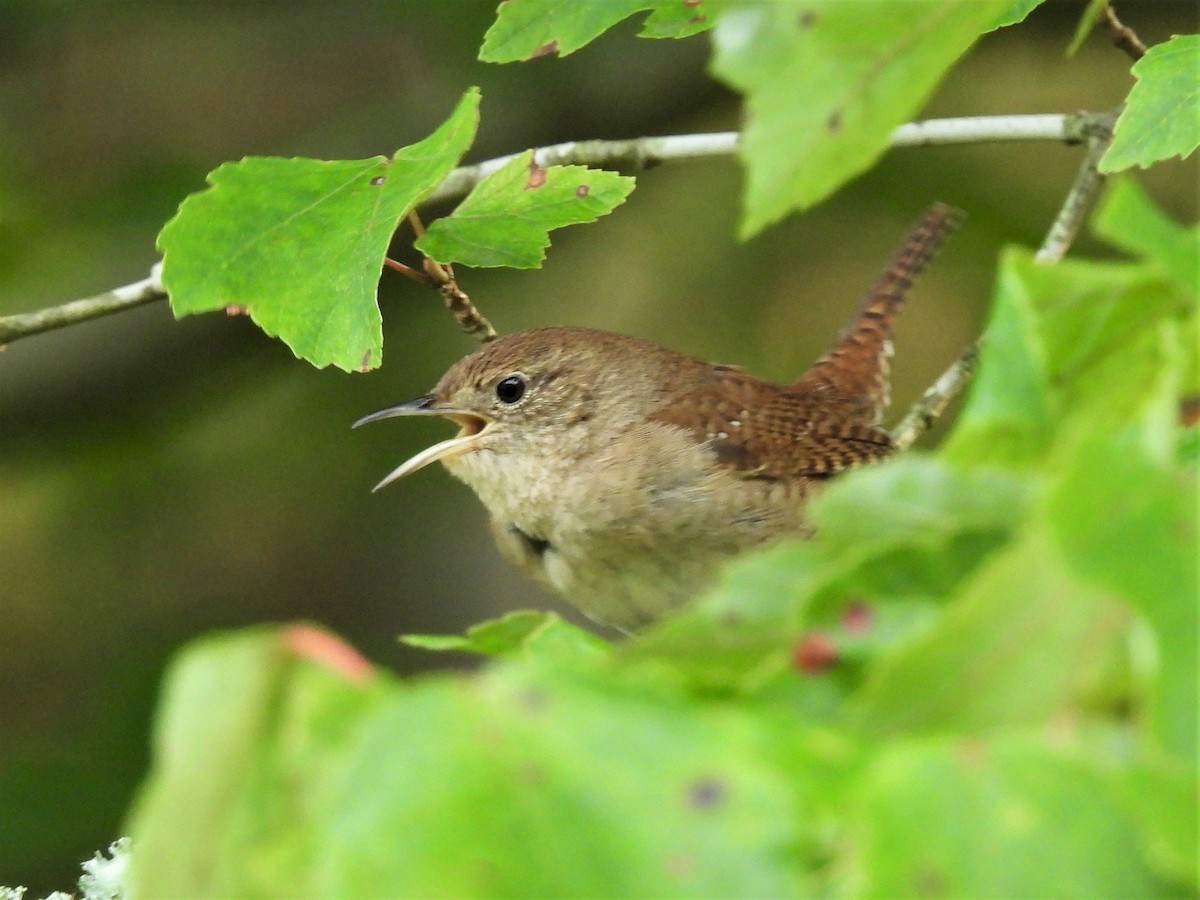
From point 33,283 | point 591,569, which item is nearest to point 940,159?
point 33,283

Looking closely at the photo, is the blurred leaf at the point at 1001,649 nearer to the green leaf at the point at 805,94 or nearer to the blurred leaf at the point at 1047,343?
the blurred leaf at the point at 1047,343

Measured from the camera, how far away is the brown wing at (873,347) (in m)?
4.54

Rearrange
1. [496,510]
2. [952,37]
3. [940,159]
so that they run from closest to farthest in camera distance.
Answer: [952,37] < [496,510] < [940,159]

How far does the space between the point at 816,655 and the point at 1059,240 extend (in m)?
2.70

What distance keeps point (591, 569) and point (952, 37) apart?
7.13ft

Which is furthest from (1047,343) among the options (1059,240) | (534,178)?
(1059,240)

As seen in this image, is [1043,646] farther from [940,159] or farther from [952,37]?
[940,159]

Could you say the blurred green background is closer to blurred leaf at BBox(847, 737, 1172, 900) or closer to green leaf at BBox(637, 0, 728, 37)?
green leaf at BBox(637, 0, 728, 37)

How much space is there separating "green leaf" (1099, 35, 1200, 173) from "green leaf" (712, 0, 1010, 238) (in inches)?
48.4

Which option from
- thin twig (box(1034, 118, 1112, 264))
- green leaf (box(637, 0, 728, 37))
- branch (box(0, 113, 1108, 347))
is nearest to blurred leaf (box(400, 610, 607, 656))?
green leaf (box(637, 0, 728, 37))

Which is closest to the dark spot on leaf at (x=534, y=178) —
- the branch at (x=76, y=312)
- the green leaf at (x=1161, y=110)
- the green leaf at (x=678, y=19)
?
the green leaf at (x=678, y=19)

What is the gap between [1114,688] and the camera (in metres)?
0.95

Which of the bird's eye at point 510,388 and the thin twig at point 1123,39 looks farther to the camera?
the bird's eye at point 510,388

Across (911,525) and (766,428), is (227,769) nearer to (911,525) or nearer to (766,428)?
(911,525)
